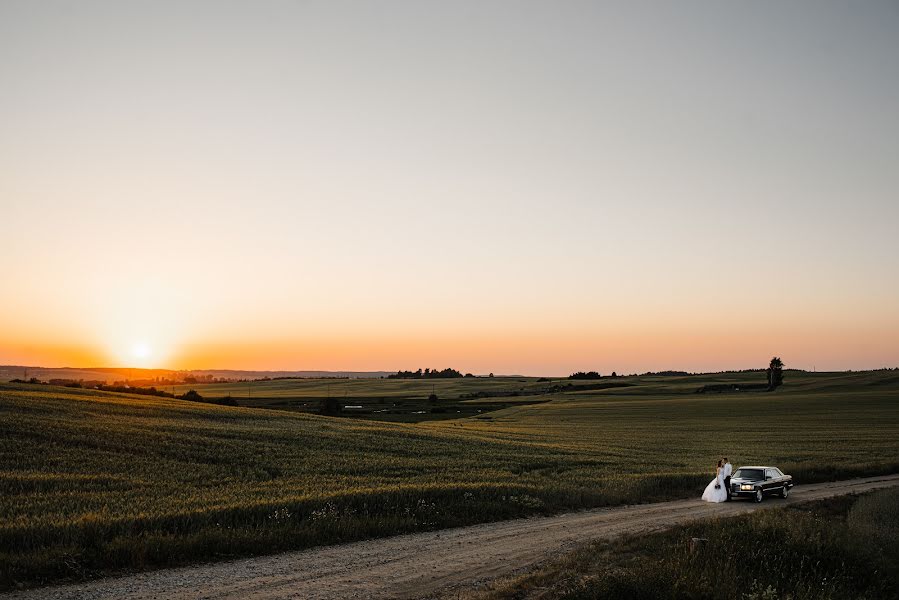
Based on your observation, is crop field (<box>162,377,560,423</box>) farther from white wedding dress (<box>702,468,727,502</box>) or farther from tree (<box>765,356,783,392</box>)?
white wedding dress (<box>702,468,727,502</box>)

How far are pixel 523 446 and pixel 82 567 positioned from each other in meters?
32.5

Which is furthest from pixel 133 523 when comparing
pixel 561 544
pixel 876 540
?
pixel 876 540

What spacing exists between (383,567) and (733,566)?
730 centimetres

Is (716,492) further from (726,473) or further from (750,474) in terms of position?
(750,474)

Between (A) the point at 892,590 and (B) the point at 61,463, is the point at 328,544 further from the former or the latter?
(B) the point at 61,463

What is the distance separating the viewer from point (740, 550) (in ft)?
51.3

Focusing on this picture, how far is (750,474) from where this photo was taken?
27.3 meters

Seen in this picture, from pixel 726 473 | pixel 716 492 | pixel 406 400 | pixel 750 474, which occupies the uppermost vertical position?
pixel 726 473

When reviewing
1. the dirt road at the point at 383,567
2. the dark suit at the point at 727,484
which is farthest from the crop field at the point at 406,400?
the dirt road at the point at 383,567

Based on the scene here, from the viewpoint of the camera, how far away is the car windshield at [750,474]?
1067 inches

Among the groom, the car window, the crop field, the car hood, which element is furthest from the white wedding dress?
the crop field

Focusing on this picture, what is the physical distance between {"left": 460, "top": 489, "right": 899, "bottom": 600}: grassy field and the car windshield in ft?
23.3

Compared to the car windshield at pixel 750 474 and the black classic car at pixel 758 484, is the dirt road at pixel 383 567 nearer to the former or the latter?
the black classic car at pixel 758 484

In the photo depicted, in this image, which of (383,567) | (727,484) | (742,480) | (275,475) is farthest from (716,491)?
(275,475)
